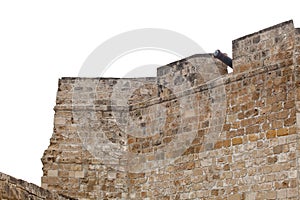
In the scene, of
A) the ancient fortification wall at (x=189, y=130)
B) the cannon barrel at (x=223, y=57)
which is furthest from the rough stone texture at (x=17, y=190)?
the cannon barrel at (x=223, y=57)


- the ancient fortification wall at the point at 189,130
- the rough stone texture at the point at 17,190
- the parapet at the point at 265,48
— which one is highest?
the parapet at the point at 265,48

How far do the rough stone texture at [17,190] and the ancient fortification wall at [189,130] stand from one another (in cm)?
304

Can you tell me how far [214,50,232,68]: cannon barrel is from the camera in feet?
30.6

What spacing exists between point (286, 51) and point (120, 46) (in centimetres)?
290

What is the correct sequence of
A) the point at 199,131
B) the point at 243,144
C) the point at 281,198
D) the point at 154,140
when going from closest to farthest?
the point at 281,198 < the point at 243,144 < the point at 199,131 < the point at 154,140

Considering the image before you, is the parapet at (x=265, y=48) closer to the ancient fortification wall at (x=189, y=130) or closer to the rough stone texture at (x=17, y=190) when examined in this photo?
the ancient fortification wall at (x=189, y=130)

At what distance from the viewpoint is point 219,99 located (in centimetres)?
941

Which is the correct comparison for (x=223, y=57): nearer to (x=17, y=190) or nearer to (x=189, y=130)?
(x=189, y=130)

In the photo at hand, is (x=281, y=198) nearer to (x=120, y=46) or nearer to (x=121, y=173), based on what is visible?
(x=121, y=173)

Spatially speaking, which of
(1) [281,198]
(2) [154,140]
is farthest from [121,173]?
(1) [281,198]

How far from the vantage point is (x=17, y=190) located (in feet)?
20.6

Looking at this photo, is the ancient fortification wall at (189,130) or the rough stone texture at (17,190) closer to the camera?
the rough stone texture at (17,190)

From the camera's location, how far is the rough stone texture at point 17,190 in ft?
19.9

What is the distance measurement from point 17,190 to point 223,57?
13.6 feet
